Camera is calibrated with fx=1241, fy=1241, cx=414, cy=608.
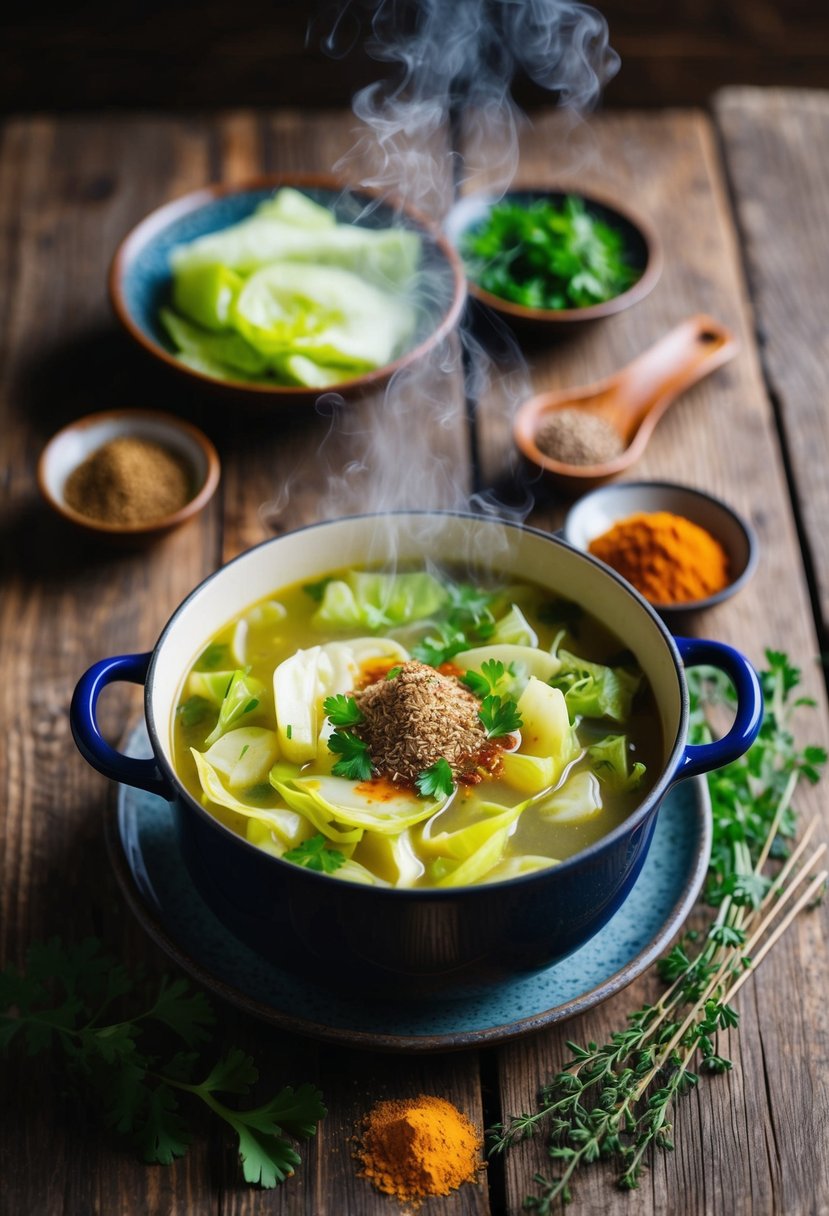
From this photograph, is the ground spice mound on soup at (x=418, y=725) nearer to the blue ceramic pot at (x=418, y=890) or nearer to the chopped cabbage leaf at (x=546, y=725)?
the chopped cabbage leaf at (x=546, y=725)

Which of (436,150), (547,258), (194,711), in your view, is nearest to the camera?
(194,711)

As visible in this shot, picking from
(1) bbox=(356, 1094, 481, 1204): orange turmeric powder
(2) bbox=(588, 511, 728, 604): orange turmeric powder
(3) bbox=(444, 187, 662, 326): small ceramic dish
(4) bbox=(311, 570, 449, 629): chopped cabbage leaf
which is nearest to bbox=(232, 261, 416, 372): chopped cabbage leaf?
(3) bbox=(444, 187, 662, 326): small ceramic dish

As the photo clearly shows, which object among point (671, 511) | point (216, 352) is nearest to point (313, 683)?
point (671, 511)

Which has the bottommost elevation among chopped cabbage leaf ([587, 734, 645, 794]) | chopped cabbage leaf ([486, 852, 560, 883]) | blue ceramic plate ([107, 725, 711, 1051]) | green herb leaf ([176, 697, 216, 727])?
blue ceramic plate ([107, 725, 711, 1051])

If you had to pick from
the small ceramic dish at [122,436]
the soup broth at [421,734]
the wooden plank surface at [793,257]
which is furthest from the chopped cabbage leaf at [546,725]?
the small ceramic dish at [122,436]

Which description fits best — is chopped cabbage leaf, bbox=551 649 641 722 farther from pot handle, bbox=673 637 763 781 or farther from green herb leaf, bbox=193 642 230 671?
green herb leaf, bbox=193 642 230 671

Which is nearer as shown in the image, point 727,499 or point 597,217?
point 727,499

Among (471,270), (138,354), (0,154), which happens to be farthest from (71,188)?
(471,270)

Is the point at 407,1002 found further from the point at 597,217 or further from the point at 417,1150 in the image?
the point at 597,217

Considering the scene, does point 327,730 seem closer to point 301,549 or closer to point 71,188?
point 301,549
